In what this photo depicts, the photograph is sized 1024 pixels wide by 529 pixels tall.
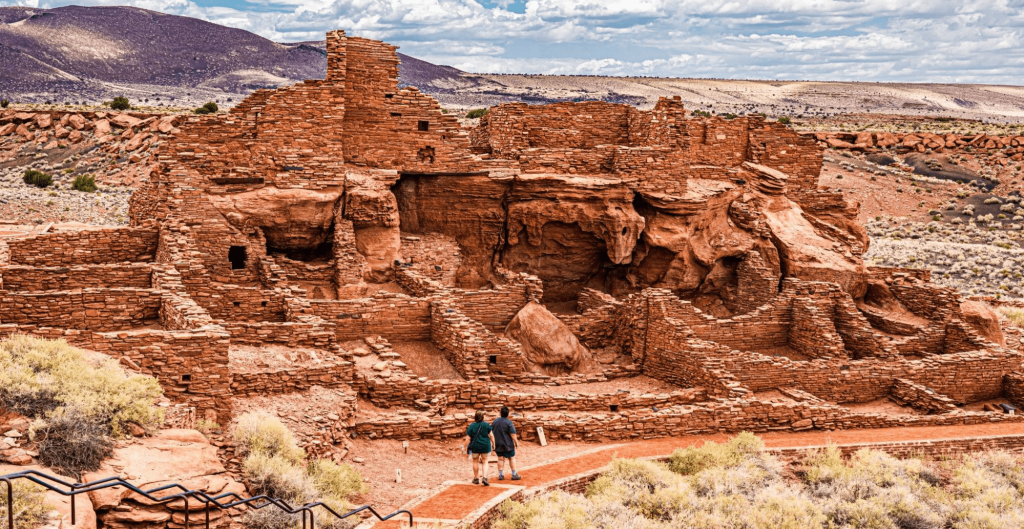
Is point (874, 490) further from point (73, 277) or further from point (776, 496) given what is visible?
point (73, 277)

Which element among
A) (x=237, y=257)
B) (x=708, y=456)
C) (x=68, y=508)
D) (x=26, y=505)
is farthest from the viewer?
(x=237, y=257)

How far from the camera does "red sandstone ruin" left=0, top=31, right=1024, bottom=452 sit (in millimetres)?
14867

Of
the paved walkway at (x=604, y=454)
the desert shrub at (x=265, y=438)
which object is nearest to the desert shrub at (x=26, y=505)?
the desert shrub at (x=265, y=438)

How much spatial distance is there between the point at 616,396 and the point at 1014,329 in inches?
545

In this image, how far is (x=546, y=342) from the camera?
60.1 feet

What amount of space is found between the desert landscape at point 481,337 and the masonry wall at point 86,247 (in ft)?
0.14

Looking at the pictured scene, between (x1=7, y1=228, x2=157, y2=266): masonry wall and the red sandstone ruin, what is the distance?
0.13 ft

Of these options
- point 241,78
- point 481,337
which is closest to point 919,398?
point 481,337

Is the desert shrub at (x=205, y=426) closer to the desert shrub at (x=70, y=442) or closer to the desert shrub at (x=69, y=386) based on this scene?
the desert shrub at (x=69, y=386)

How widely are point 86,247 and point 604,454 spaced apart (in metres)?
10.5

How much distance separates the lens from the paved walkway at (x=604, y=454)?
1087 cm

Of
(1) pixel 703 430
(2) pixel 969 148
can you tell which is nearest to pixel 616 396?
(1) pixel 703 430

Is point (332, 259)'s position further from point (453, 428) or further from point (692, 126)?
point (692, 126)

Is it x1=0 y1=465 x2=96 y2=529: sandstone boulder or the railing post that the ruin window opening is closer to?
x1=0 y1=465 x2=96 y2=529: sandstone boulder
